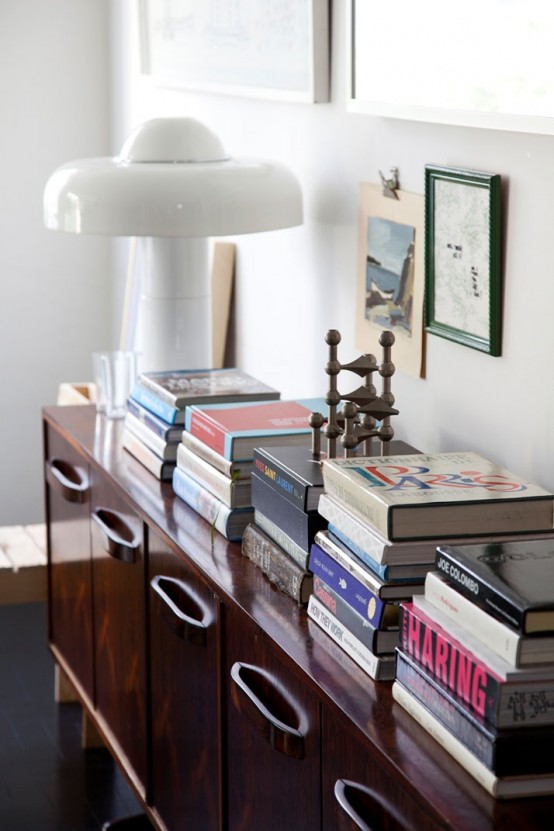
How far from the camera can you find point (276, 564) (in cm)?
186

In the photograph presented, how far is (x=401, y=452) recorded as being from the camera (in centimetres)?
196

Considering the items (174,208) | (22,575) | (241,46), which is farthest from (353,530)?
(22,575)

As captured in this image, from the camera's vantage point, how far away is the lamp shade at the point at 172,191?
2.44 m

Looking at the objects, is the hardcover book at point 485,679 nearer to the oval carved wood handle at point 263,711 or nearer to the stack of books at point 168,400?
the oval carved wood handle at point 263,711

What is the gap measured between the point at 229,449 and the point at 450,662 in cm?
81

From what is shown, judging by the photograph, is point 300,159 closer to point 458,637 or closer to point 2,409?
point 458,637

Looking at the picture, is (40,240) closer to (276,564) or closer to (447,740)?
(276,564)

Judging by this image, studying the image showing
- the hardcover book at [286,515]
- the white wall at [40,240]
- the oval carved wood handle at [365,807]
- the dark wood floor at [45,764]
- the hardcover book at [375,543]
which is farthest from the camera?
the white wall at [40,240]

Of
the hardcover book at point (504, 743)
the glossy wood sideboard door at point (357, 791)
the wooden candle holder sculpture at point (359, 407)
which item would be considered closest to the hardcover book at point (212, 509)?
the wooden candle holder sculpture at point (359, 407)

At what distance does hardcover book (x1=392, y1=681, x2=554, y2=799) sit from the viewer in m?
1.25

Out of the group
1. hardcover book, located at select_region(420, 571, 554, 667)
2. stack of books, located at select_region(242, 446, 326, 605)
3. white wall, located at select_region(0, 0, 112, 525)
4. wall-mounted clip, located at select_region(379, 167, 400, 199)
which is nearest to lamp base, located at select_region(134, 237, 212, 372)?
wall-mounted clip, located at select_region(379, 167, 400, 199)

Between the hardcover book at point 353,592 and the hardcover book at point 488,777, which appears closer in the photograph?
the hardcover book at point 488,777

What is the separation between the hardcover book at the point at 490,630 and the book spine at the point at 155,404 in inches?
42.4

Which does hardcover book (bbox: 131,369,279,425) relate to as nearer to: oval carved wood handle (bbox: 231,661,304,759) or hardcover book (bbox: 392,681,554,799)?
oval carved wood handle (bbox: 231,661,304,759)
